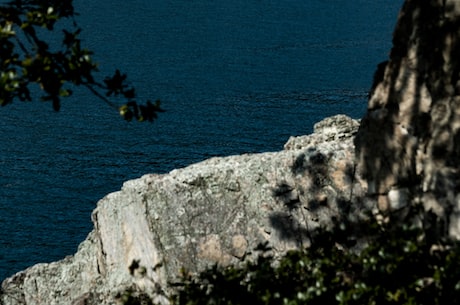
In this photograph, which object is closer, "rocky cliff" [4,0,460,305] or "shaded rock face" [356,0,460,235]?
"shaded rock face" [356,0,460,235]

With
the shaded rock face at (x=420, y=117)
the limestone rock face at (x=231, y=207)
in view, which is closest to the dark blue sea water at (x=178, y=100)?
the limestone rock face at (x=231, y=207)

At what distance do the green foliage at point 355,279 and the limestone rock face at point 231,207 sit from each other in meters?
5.65

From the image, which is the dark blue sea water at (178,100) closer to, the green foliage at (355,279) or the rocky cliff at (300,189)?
the rocky cliff at (300,189)

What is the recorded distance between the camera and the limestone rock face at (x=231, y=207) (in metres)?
18.6

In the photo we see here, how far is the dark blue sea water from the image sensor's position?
190ft

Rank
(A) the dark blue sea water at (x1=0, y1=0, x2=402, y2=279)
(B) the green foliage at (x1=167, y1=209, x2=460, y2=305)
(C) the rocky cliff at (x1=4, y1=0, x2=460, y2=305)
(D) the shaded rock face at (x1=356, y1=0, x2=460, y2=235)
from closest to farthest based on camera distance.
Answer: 1. (B) the green foliage at (x1=167, y1=209, x2=460, y2=305)
2. (D) the shaded rock face at (x1=356, y1=0, x2=460, y2=235)
3. (C) the rocky cliff at (x1=4, y1=0, x2=460, y2=305)
4. (A) the dark blue sea water at (x1=0, y1=0, x2=402, y2=279)

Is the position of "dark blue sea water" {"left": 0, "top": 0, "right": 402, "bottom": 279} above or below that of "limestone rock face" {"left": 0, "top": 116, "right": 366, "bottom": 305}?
above

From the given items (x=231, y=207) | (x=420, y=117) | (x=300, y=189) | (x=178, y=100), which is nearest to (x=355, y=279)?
(x=420, y=117)

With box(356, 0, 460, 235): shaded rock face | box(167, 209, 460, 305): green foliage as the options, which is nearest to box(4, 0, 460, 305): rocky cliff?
box(356, 0, 460, 235): shaded rock face

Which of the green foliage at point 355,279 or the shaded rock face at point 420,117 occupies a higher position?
the shaded rock face at point 420,117

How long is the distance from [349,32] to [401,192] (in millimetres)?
97749

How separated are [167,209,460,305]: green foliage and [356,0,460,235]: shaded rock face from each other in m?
2.74

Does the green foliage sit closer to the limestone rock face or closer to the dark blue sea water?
the limestone rock face

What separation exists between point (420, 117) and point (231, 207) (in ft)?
19.9
